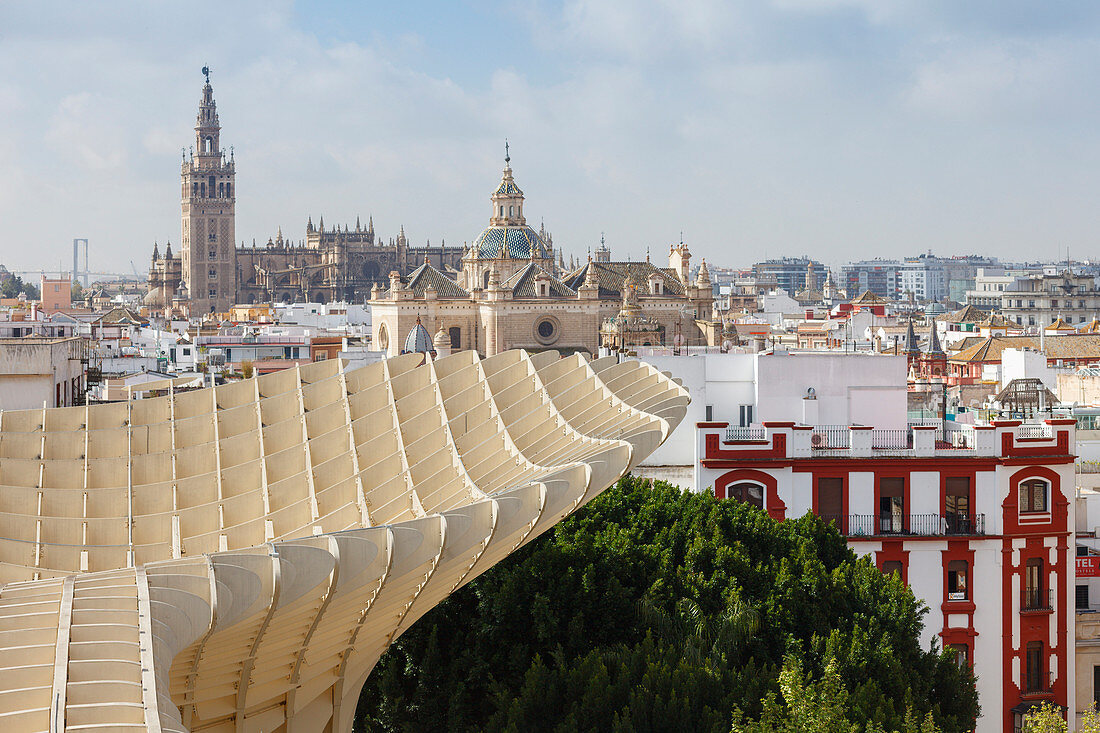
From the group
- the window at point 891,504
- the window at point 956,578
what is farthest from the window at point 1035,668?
the window at point 891,504

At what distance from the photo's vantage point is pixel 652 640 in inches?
696

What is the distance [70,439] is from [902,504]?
14278 millimetres

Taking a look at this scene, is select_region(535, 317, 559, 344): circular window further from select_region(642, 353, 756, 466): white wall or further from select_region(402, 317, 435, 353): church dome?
select_region(642, 353, 756, 466): white wall

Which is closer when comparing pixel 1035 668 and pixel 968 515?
pixel 968 515

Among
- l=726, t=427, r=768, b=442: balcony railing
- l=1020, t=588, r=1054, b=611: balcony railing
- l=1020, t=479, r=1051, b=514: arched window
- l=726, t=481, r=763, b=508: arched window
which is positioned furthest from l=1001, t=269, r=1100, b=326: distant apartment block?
l=726, t=481, r=763, b=508: arched window

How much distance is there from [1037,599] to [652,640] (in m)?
10.8

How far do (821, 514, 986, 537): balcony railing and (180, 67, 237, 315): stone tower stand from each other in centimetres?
13213

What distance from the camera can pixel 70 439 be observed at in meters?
18.0

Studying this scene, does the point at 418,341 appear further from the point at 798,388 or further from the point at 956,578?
the point at 956,578

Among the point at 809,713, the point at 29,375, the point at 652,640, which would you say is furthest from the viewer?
the point at 29,375

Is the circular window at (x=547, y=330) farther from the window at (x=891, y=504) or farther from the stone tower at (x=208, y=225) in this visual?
the stone tower at (x=208, y=225)

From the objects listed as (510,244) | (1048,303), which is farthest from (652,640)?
(1048,303)

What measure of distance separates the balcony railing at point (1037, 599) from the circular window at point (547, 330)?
6214 cm

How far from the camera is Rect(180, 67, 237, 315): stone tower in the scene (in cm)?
15188
